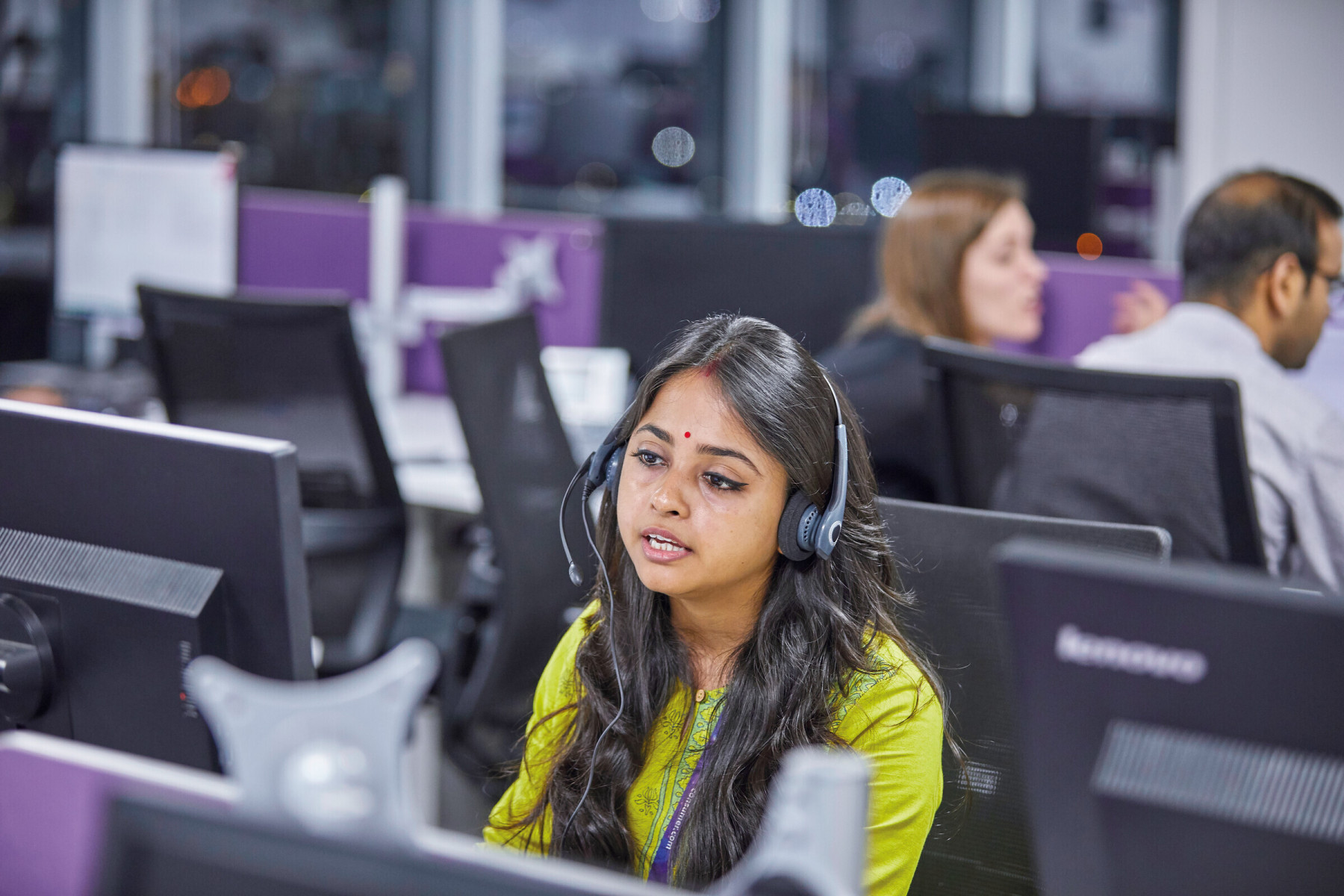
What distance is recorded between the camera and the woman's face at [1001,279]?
2408mm

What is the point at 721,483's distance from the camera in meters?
1.09

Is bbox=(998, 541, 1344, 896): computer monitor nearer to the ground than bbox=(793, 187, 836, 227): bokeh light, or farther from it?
nearer to the ground

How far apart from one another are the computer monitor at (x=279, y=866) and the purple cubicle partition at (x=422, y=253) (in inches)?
99.4

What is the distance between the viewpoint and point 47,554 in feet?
3.00

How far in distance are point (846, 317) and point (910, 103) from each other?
3.53 metres

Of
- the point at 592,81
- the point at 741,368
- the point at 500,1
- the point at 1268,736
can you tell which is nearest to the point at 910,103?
the point at 592,81

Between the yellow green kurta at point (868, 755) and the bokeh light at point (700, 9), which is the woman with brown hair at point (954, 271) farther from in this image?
the bokeh light at point (700, 9)

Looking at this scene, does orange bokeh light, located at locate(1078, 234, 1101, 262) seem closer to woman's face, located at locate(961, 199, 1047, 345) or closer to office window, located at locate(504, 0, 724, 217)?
woman's face, located at locate(961, 199, 1047, 345)

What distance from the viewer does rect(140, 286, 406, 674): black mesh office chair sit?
87.2 inches

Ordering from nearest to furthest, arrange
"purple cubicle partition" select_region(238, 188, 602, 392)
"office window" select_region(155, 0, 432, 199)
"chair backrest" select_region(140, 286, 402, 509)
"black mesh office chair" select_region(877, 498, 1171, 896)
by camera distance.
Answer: "black mesh office chair" select_region(877, 498, 1171, 896), "chair backrest" select_region(140, 286, 402, 509), "purple cubicle partition" select_region(238, 188, 602, 392), "office window" select_region(155, 0, 432, 199)

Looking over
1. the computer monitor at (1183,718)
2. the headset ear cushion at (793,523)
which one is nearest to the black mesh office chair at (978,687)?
the headset ear cushion at (793,523)

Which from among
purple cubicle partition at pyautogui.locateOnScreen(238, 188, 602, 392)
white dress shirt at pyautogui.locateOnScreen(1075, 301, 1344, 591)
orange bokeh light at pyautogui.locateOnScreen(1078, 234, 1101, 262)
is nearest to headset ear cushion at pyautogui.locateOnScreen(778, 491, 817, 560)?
white dress shirt at pyautogui.locateOnScreen(1075, 301, 1344, 591)

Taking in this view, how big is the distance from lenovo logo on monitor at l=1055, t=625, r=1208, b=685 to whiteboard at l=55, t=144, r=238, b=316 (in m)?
2.70

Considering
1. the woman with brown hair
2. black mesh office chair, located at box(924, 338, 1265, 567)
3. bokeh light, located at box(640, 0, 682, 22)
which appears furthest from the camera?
bokeh light, located at box(640, 0, 682, 22)
